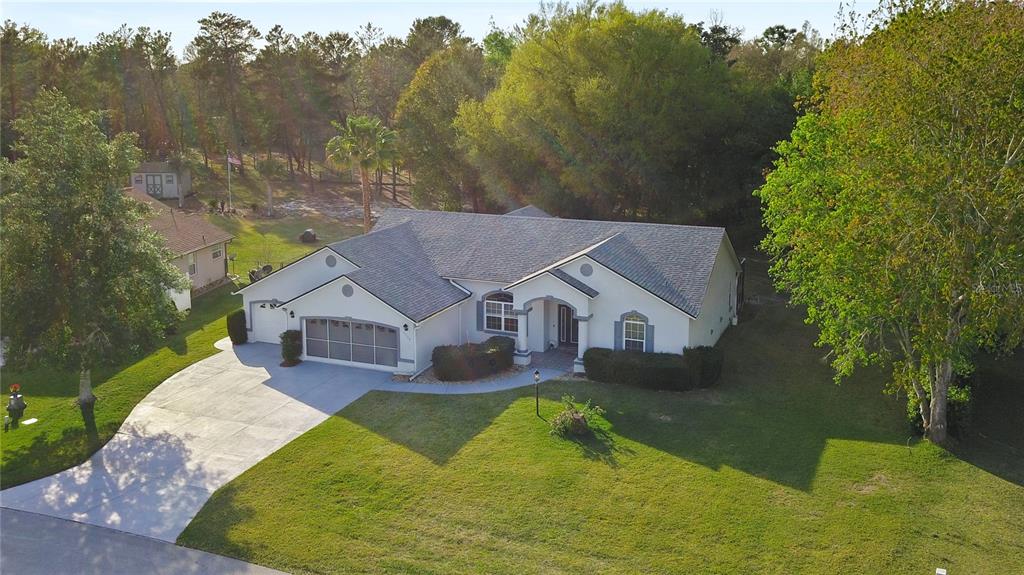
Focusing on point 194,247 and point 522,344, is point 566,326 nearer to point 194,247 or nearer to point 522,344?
point 522,344

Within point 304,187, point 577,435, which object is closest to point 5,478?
point 577,435

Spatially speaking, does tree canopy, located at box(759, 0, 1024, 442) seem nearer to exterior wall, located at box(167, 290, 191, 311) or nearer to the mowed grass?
the mowed grass

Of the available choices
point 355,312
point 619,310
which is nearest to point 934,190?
point 619,310

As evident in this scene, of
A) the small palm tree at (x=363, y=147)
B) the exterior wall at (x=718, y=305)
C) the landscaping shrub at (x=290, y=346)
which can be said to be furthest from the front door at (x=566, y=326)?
the small palm tree at (x=363, y=147)

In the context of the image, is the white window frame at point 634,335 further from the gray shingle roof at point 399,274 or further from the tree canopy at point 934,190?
the tree canopy at point 934,190

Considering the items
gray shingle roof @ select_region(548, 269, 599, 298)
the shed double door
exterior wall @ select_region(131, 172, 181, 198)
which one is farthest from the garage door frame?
the shed double door

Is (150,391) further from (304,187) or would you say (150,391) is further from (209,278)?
(304,187)
